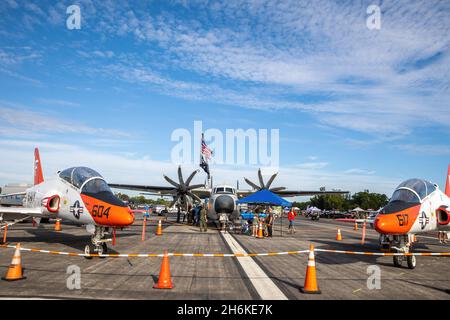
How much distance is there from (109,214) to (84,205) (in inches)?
52.2

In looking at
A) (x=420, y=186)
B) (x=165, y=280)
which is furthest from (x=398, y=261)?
(x=165, y=280)

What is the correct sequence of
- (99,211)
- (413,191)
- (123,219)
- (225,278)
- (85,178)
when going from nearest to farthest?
(225,278)
(123,219)
(99,211)
(413,191)
(85,178)

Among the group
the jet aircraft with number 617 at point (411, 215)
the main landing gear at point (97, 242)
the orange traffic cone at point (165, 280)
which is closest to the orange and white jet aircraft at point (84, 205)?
the main landing gear at point (97, 242)

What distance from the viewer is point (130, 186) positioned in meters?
38.2

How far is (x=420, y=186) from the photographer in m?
11.2

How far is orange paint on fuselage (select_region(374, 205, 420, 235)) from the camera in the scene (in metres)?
9.39

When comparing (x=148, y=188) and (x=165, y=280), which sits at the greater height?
(x=148, y=188)

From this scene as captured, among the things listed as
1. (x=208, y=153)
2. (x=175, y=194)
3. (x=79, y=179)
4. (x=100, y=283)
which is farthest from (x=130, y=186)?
(x=100, y=283)

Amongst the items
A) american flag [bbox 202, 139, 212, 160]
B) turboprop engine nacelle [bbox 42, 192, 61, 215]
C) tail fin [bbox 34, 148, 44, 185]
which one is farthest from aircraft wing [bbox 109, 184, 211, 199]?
turboprop engine nacelle [bbox 42, 192, 61, 215]

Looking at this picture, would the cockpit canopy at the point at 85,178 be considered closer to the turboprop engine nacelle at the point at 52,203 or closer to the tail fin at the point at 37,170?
the turboprop engine nacelle at the point at 52,203

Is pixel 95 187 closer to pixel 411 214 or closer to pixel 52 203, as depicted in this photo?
pixel 52 203

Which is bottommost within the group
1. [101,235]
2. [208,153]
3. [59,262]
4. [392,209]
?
[59,262]
